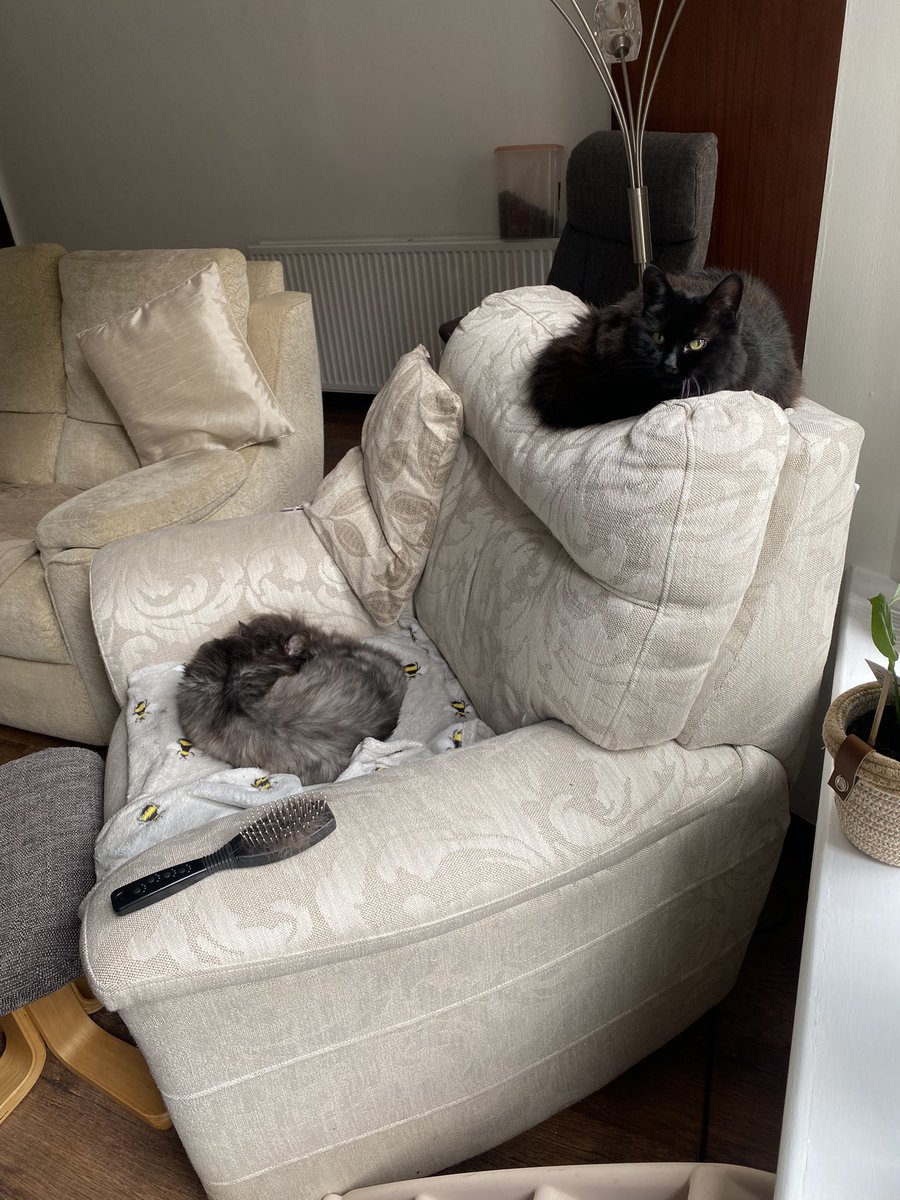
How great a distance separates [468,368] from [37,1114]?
1399 millimetres

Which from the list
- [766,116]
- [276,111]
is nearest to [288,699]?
[766,116]

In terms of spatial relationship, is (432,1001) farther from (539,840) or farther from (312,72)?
(312,72)

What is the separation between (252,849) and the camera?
0.92 meters

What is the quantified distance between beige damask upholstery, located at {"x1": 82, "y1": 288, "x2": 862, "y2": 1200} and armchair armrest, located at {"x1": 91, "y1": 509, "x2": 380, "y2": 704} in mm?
530

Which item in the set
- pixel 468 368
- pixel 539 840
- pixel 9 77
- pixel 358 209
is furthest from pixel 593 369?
pixel 9 77

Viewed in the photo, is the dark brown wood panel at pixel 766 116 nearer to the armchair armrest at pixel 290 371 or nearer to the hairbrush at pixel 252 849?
the armchair armrest at pixel 290 371

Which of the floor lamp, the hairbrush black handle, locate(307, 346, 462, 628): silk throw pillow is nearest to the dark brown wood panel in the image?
the floor lamp

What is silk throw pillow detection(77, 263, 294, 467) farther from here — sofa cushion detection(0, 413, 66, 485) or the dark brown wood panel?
the dark brown wood panel

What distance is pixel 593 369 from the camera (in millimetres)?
1217

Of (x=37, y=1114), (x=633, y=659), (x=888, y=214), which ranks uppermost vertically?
(x=888, y=214)

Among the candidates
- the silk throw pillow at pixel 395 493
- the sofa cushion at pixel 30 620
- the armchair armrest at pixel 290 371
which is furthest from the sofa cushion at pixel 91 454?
the silk throw pillow at pixel 395 493

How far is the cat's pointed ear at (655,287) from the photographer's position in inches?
47.9

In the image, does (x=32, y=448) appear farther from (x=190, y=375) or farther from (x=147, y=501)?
(x=147, y=501)

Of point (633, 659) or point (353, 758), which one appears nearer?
point (633, 659)
